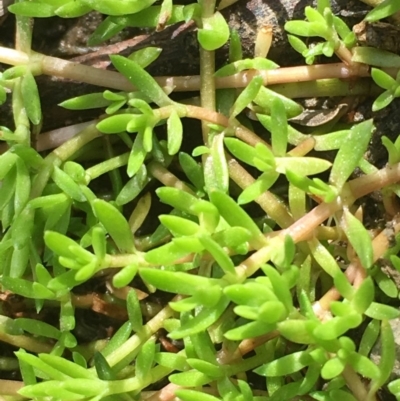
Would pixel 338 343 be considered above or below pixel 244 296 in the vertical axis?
below

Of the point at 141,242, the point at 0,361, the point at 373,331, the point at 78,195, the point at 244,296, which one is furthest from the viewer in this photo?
the point at 0,361

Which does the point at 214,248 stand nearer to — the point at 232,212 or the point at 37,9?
the point at 232,212

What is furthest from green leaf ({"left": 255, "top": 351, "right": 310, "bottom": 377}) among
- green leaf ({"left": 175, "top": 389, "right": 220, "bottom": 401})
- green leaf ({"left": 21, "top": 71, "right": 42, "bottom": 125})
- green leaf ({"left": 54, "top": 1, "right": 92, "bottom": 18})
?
green leaf ({"left": 54, "top": 1, "right": 92, "bottom": 18})

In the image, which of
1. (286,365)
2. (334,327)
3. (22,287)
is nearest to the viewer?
(334,327)

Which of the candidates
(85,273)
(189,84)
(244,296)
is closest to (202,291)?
(244,296)

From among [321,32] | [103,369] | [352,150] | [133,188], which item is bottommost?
[103,369]

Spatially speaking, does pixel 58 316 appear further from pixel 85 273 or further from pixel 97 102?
pixel 97 102

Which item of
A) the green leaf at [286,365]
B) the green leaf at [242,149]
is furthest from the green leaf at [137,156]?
the green leaf at [286,365]

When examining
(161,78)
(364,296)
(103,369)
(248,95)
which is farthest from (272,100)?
(103,369)
